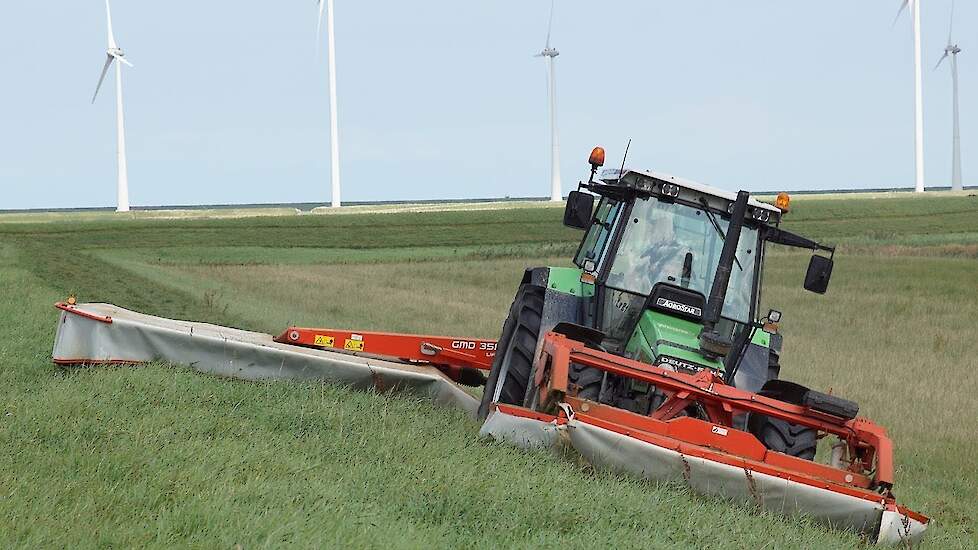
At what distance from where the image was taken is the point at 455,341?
11.1 m

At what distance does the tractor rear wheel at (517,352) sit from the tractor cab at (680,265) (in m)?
0.45

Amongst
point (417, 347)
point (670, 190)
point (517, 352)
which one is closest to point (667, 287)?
point (670, 190)

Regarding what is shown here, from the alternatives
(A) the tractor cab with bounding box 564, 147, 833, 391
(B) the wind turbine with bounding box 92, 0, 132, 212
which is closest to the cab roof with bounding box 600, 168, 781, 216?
(A) the tractor cab with bounding box 564, 147, 833, 391

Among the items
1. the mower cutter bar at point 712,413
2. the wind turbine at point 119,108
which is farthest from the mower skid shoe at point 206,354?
the wind turbine at point 119,108

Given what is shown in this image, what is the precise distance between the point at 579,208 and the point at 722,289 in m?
1.21

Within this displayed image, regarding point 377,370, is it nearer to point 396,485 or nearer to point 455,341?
point 455,341

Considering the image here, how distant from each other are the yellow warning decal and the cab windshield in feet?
8.30

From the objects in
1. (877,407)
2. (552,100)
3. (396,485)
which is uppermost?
(552,100)

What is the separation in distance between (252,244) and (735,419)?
38640 mm

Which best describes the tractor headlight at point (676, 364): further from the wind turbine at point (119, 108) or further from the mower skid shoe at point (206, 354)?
the wind turbine at point (119, 108)

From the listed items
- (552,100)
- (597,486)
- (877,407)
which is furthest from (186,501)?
(552,100)

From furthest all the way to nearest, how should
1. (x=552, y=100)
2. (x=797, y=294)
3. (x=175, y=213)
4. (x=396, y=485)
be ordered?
1. (x=175, y=213)
2. (x=552, y=100)
3. (x=797, y=294)
4. (x=396, y=485)

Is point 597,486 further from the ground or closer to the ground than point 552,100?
closer to the ground

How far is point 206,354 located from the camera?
9602 millimetres
